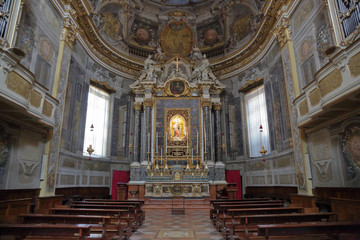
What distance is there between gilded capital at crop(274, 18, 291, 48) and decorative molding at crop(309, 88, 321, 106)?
3966 millimetres

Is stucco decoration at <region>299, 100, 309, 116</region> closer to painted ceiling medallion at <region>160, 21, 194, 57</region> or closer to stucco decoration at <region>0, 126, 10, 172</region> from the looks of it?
stucco decoration at <region>0, 126, 10, 172</region>

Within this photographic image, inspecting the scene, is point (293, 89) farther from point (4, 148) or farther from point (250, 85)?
point (4, 148)

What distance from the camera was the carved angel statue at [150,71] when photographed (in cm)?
1571

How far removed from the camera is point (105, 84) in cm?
1495

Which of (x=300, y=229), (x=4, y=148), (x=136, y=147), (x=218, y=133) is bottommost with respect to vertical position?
(x=300, y=229)

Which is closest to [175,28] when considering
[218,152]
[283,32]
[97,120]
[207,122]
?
[207,122]

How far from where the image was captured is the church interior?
5867 mm

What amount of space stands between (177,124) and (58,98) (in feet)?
24.1

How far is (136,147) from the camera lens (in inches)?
589

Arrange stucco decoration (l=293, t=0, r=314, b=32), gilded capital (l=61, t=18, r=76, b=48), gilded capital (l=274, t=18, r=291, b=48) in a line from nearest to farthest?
1. stucco decoration (l=293, t=0, r=314, b=32)
2. gilded capital (l=274, t=18, r=291, b=48)
3. gilded capital (l=61, t=18, r=76, b=48)

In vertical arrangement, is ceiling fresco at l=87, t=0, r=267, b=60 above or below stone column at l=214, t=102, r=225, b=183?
above

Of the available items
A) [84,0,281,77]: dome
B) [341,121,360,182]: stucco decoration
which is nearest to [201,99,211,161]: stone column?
[84,0,281,77]: dome

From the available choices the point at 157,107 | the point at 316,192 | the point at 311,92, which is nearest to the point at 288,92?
the point at 311,92

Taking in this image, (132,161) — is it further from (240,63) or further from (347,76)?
(347,76)
